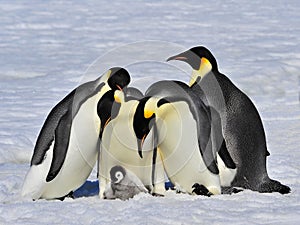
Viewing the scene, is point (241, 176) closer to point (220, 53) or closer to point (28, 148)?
point (28, 148)

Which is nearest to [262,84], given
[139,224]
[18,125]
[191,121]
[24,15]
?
[18,125]

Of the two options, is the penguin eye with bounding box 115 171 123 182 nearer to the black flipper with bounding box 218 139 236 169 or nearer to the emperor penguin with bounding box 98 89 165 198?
the emperor penguin with bounding box 98 89 165 198

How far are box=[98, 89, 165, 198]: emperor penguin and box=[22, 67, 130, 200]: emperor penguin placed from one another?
5 cm

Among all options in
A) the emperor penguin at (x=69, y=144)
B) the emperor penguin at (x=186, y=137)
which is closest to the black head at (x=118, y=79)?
the emperor penguin at (x=69, y=144)

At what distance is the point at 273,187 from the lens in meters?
3.67

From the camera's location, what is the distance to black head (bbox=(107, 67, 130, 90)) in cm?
353

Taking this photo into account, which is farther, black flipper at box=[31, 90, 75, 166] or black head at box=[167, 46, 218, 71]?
black head at box=[167, 46, 218, 71]

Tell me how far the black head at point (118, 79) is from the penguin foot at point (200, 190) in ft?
1.96

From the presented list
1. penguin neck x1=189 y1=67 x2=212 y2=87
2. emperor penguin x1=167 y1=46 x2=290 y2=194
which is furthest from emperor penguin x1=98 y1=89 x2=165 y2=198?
penguin neck x1=189 y1=67 x2=212 y2=87

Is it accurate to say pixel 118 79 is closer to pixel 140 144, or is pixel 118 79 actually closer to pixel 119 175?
pixel 140 144

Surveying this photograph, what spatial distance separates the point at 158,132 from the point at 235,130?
454mm

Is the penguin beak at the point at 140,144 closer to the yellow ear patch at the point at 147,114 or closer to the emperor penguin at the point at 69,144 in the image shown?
the yellow ear patch at the point at 147,114

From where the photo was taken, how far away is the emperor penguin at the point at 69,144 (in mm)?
3492

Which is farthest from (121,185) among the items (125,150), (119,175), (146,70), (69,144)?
(146,70)
